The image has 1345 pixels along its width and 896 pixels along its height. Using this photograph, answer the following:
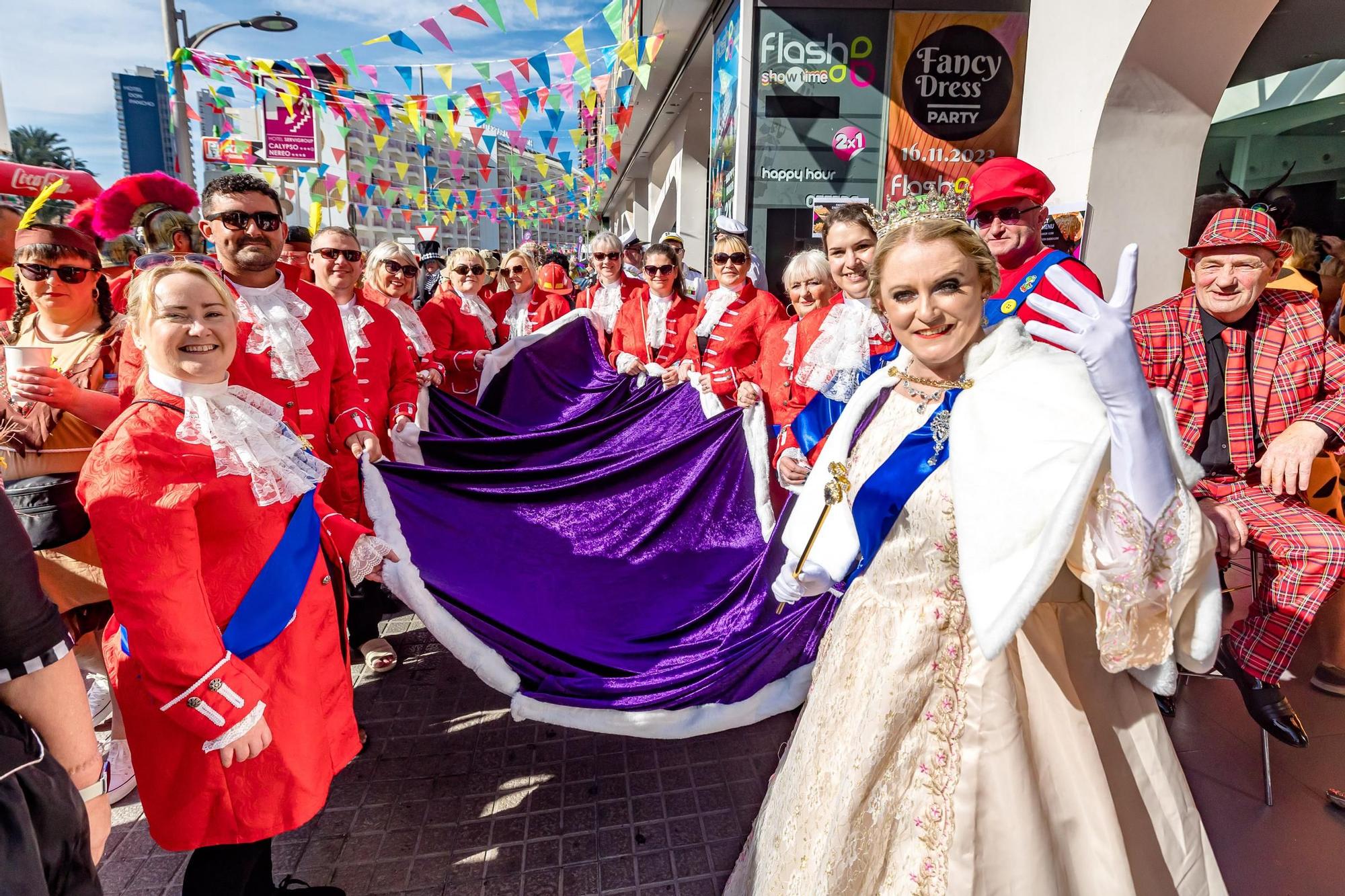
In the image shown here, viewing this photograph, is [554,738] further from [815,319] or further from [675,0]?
[675,0]

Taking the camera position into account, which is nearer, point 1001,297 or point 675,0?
point 1001,297

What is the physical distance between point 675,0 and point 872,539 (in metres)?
10.2

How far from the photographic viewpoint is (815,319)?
385 centimetres

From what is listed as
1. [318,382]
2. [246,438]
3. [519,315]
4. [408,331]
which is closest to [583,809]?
[246,438]

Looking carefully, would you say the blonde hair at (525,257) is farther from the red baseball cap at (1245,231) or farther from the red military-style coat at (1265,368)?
the red baseball cap at (1245,231)

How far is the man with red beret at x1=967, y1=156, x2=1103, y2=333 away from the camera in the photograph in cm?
251

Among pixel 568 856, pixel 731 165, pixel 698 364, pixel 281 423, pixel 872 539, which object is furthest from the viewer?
pixel 731 165

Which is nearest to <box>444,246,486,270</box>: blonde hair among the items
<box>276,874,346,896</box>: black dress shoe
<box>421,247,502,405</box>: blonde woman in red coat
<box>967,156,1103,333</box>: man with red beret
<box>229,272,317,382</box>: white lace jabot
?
<box>421,247,502,405</box>: blonde woman in red coat

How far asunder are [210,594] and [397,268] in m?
3.89

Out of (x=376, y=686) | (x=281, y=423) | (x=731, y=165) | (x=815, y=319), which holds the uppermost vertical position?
(x=731, y=165)

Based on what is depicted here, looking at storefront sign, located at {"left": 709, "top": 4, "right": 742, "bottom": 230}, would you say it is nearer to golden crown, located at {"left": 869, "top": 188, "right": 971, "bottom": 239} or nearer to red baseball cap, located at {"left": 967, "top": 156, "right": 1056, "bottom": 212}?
red baseball cap, located at {"left": 967, "top": 156, "right": 1056, "bottom": 212}

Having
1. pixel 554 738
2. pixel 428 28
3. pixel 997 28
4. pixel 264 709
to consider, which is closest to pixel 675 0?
pixel 428 28

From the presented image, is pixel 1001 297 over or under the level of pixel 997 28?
under

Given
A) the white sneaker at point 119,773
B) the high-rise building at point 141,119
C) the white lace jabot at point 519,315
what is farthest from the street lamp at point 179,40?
the high-rise building at point 141,119
